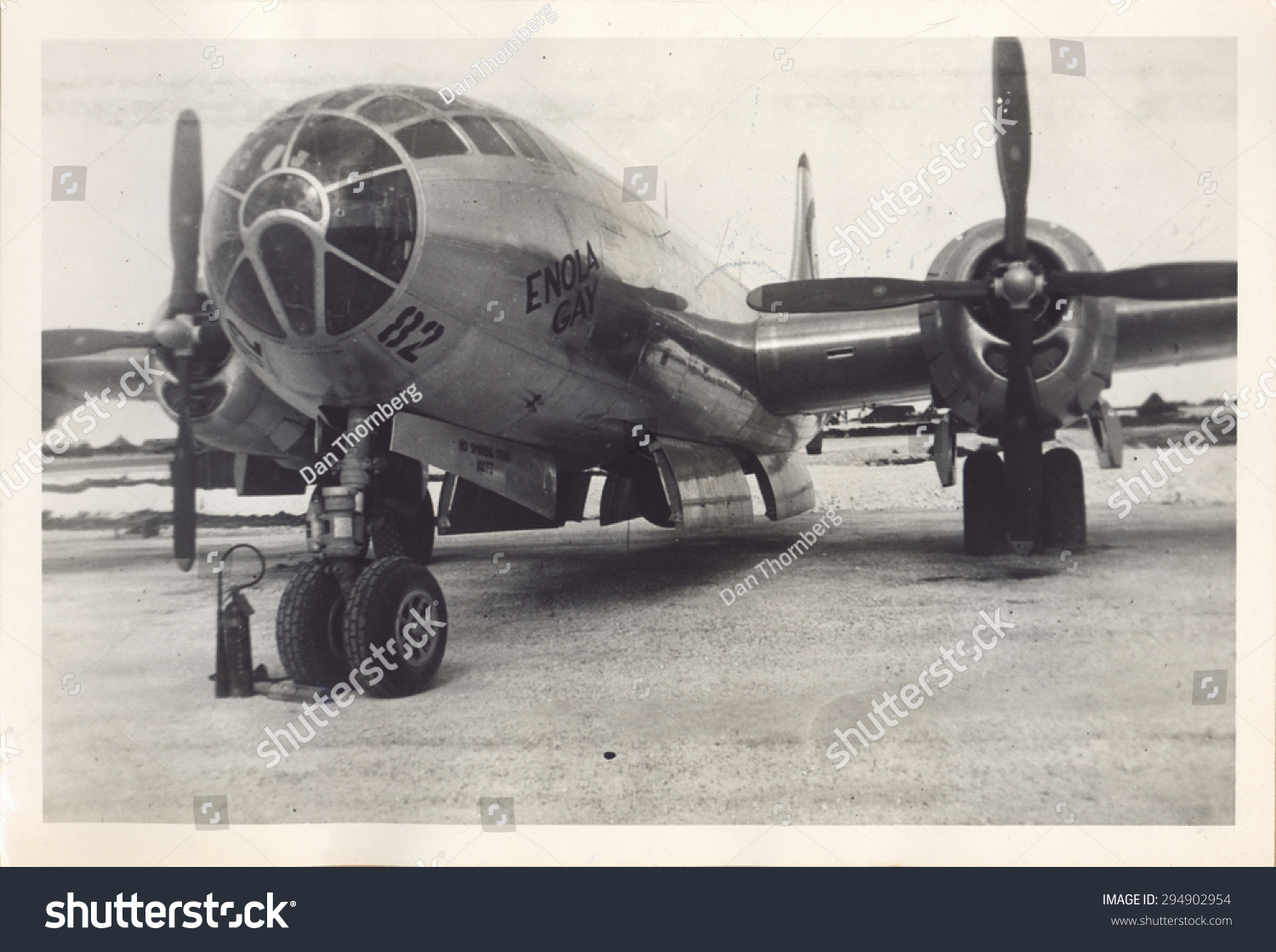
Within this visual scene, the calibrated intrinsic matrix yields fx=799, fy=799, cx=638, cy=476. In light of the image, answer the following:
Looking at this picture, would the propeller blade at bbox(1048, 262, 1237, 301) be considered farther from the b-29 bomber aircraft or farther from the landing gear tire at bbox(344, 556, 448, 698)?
the landing gear tire at bbox(344, 556, 448, 698)

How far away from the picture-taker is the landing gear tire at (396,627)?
14.0 ft

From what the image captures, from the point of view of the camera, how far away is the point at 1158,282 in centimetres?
559

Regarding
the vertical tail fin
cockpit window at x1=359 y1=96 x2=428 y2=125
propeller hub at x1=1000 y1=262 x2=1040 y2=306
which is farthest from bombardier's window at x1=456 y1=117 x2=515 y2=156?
the vertical tail fin

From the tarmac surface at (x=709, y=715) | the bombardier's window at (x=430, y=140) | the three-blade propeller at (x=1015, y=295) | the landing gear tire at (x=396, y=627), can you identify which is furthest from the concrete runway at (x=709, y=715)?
the bombardier's window at (x=430, y=140)

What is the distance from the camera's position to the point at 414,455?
4770 millimetres

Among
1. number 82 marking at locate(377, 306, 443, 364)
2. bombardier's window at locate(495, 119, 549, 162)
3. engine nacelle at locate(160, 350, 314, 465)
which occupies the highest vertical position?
bombardier's window at locate(495, 119, 549, 162)

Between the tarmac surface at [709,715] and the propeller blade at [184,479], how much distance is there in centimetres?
53

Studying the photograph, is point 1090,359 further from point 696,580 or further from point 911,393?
point 696,580

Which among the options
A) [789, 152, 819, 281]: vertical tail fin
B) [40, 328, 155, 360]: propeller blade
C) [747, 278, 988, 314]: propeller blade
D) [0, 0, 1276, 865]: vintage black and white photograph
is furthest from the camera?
[789, 152, 819, 281]: vertical tail fin

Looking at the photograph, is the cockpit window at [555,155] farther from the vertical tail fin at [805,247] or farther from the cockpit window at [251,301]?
the vertical tail fin at [805,247]

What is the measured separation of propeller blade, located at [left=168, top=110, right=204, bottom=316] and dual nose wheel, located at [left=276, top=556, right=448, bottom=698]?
2.59m

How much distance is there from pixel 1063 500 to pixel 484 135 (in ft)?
19.0

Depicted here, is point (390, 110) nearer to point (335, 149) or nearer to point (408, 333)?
point (335, 149)

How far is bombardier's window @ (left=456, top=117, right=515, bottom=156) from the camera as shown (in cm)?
446
